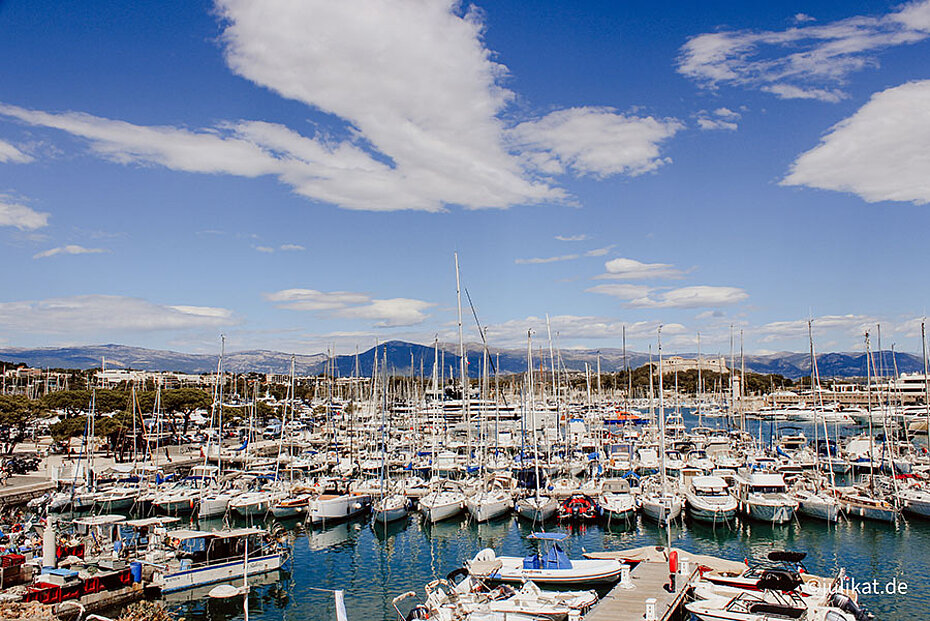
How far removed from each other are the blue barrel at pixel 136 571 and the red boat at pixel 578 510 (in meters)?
21.1

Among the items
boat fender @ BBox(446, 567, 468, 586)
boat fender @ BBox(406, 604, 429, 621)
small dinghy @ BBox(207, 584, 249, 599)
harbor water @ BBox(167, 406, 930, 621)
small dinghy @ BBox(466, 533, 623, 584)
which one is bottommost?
harbor water @ BBox(167, 406, 930, 621)

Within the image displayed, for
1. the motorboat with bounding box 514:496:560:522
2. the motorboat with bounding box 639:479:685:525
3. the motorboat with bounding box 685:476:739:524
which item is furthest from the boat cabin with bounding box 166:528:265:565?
the motorboat with bounding box 685:476:739:524

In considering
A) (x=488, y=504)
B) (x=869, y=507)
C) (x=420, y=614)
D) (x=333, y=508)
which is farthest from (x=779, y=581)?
(x=333, y=508)

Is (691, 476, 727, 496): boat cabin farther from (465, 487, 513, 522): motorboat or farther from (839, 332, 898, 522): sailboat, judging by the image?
(465, 487, 513, 522): motorboat

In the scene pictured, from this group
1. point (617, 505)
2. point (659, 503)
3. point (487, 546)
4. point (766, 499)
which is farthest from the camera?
point (617, 505)

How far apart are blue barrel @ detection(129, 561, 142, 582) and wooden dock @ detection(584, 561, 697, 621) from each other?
16.4 meters

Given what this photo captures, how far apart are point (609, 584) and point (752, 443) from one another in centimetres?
4478

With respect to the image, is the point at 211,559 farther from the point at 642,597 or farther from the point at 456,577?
the point at 642,597

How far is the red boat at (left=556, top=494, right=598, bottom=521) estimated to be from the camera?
36.3 metres

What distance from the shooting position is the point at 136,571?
24.3m

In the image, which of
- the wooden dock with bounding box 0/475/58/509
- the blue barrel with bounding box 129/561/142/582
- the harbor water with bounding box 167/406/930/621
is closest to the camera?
the harbor water with bounding box 167/406/930/621

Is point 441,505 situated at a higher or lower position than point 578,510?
higher

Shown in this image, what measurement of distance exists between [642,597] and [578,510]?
15.9 metres

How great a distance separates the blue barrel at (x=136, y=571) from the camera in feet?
79.1
